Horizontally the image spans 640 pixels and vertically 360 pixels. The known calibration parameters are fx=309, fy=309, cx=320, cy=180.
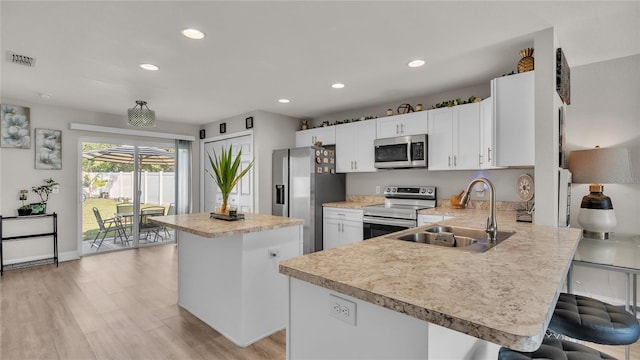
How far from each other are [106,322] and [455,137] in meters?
3.91

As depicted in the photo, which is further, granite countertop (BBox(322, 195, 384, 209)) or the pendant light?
granite countertop (BBox(322, 195, 384, 209))

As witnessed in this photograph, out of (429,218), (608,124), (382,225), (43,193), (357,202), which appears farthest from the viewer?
(357,202)

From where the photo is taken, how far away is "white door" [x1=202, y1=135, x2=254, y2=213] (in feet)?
16.5

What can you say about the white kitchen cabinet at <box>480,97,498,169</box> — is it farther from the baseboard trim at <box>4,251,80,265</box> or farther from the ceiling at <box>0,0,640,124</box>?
the baseboard trim at <box>4,251,80,265</box>

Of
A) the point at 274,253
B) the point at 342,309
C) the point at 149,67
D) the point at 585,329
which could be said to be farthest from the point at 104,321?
the point at 585,329

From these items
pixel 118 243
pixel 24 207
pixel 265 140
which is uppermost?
pixel 265 140

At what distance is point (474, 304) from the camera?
826mm

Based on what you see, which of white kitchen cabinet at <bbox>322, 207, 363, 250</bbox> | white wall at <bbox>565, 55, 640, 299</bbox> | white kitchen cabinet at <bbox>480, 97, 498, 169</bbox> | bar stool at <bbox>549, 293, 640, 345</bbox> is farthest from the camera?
white kitchen cabinet at <bbox>322, 207, 363, 250</bbox>

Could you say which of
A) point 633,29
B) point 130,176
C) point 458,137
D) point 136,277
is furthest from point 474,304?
point 130,176

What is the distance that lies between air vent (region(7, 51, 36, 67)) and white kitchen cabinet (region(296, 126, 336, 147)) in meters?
3.35

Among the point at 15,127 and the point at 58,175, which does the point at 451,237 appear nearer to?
the point at 58,175

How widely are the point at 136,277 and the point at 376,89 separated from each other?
12.4 ft

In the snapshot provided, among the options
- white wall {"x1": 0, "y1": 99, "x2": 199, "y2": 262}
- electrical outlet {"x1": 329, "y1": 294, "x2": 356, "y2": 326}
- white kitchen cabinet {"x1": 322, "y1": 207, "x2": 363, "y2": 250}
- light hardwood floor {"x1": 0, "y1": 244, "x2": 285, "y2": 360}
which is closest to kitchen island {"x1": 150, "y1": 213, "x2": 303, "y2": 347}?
light hardwood floor {"x1": 0, "y1": 244, "x2": 285, "y2": 360}

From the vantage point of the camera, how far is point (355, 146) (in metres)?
4.54
